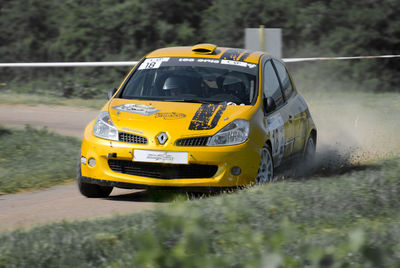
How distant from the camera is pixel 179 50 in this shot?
1005 cm

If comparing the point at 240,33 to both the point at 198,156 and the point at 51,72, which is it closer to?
the point at 51,72

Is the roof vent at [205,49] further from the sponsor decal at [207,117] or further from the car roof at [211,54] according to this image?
the sponsor decal at [207,117]

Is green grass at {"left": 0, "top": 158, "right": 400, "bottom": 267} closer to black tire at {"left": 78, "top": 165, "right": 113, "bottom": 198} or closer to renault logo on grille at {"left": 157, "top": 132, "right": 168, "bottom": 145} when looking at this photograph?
renault logo on grille at {"left": 157, "top": 132, "right": 168, "bottom": 145}

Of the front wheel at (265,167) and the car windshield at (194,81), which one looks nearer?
the front wheel at (265,167)

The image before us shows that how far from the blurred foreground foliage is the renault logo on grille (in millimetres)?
21934

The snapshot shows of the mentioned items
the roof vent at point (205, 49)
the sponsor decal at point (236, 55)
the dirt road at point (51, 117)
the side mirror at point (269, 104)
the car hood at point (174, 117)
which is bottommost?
the dirt road at point (51, 117)

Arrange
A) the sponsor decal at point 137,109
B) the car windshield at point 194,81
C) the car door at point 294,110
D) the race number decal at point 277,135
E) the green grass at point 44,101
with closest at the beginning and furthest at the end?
the sponsor decal at point 137,109 → the race number decal at point 277,135 → the car windshield at point 194,81 → the car door at point 294,110 → the green grass at point 44,101

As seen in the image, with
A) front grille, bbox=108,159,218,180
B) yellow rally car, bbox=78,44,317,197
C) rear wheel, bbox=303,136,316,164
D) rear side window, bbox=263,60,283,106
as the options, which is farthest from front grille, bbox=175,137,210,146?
rear wheel, bbox=303,136,316,164

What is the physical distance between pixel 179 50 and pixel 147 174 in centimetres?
236

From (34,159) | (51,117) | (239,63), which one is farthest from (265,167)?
(51,117)

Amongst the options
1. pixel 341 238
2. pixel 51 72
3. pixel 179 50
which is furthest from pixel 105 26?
pixel 341 238

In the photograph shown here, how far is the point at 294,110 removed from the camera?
1021cm

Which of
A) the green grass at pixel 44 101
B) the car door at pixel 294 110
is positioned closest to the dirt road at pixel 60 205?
the car door at pixel 294 110

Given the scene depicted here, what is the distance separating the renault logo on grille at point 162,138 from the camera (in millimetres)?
8041
